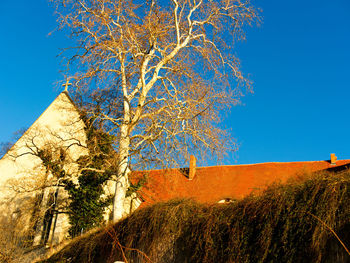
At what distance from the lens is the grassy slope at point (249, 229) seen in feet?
17.6

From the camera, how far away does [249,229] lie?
6.27 metres

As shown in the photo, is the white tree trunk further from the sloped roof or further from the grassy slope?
the sloped roof

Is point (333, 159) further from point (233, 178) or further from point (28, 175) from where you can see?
point (28, 175)

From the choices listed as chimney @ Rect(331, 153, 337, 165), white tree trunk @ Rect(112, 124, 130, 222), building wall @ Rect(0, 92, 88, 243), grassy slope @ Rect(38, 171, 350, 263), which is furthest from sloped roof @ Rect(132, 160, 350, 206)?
grassy slope @ Rect(38, 171, 350, 263)

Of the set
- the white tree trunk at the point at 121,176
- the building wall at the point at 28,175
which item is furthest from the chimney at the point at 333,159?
the building wall at the point at 28,175

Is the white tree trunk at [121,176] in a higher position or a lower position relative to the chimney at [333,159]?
lower

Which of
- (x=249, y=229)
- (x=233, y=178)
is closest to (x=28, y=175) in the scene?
→ (x=233, y=178)

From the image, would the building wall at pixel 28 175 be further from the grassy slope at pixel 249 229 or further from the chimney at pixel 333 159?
the chimney at pixel 333 159

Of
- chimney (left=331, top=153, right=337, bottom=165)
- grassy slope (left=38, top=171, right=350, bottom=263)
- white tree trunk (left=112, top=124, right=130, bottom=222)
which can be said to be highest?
chimney (left=331, top=153, right=337, bottom=165)

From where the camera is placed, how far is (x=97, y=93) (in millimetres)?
13289

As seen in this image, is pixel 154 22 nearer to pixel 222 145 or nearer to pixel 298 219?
pixel 222 145

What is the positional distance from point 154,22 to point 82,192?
27.7ft

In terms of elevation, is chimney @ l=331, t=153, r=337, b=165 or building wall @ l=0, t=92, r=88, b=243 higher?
chimney @ l=331, t=153, r=337, b=165

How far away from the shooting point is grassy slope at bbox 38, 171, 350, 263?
5371 mm
